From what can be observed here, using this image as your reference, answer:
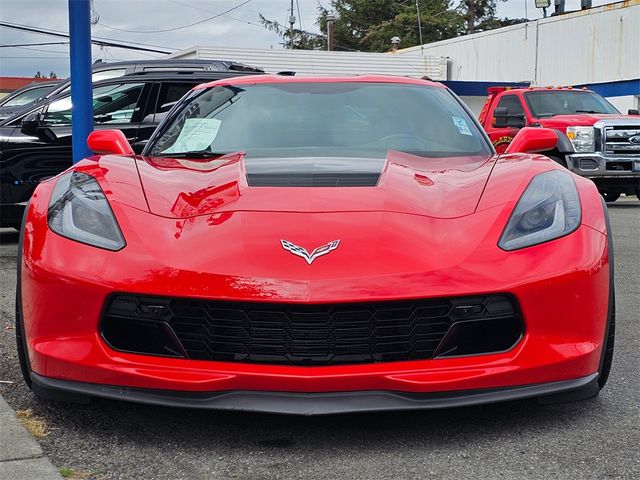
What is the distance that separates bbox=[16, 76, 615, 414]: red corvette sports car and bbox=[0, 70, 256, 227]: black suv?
4.72 m

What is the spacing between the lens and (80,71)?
622 cm

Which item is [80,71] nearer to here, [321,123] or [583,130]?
[321,123]

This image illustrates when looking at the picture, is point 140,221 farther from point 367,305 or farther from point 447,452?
point 447,452

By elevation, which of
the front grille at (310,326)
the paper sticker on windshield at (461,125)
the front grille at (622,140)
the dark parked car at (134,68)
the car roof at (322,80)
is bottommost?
the front grille at (622,140)

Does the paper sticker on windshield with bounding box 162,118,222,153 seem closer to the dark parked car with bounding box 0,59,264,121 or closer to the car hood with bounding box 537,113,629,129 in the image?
the dark parked car with bounding box 0,59,264,121

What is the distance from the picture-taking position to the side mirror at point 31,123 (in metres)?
7.61

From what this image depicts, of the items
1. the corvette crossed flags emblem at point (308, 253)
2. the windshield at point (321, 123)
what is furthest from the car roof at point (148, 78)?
the corvette crossed flags emblem at point (308, 253)

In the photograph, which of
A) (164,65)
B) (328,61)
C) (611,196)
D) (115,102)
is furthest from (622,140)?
(328,61)

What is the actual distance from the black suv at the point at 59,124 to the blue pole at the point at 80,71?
106 cm

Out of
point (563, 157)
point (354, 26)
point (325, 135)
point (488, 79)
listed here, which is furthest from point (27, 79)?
point (325, 135)

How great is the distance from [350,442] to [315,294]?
0.51 metres

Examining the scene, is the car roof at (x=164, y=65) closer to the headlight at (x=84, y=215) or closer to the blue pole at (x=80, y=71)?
the blue pole at (x=80, y=71)

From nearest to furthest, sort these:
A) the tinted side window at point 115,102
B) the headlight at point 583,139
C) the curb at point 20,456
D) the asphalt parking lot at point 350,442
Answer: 1. the curb at point 20,456
2. the asphalt parking lot at point 350,442
3. the tinted side window at point 115,102
4. the headlight at point 583,139

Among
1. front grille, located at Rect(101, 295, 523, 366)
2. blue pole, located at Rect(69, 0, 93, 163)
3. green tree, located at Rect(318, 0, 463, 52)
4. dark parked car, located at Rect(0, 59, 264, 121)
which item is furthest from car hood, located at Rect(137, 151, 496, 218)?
green tree, located at Rect(318, 0, 463, 52)
